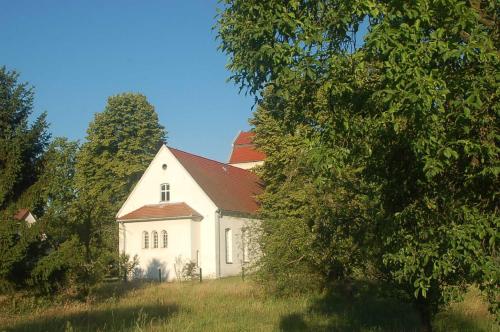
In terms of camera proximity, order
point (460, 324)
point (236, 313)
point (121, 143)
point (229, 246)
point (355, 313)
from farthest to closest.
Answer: point (121, 143) → point (229, 246) → point (236, 313) → point (355, 313) → point (460, 324)

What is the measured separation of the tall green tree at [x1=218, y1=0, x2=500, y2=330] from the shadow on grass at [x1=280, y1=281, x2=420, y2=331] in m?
5.02

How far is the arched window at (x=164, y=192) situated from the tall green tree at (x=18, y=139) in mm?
18914

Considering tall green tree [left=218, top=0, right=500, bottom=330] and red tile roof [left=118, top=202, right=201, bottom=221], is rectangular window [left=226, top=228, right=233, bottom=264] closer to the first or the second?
red tile roof [left=118, top=202, right=201, bottom=221]

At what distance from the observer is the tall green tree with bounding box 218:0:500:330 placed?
4.74 m

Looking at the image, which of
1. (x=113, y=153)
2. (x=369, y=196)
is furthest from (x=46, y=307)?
(x=113, y=153)

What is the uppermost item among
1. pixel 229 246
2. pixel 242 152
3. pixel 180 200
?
pixel 242 152

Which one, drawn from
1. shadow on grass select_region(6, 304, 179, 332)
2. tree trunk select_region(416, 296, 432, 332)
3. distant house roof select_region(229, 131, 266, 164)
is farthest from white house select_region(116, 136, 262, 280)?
distant house roof select_region(229, 131, 266, 164)

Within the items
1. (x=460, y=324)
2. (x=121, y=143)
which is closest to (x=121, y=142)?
(x=121, y=143)

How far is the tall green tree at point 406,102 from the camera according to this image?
15.5ft

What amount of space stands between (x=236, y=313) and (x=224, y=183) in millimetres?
25789

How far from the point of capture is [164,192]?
38.1 m

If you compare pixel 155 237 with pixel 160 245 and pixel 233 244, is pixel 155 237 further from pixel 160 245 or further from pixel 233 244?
pixel 233 244

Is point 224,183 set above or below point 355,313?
above

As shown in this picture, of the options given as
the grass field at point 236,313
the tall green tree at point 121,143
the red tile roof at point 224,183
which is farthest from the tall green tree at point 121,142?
the grass field at point 236,313
